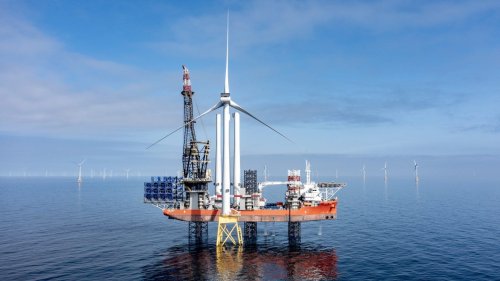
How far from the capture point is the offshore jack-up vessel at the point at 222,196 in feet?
299

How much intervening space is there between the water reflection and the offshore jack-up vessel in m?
7.52

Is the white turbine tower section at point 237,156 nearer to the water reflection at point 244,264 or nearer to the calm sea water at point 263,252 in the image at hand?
the calm sea water at point 263,252

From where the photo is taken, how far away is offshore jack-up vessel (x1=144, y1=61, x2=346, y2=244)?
299 ft

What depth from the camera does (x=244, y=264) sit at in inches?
2901

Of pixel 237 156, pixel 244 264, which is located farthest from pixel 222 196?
pixel 244 264

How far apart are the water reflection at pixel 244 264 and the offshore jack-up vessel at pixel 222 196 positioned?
752 cm

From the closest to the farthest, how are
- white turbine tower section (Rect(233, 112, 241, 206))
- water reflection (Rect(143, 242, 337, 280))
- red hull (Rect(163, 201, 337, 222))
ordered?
1. water reflection (Rect(143, 242, 337, 280))
2. red hull (Rect(163, 201, 337, 222))
3. white turbine tower section (Rect(233, 112, 241, 206))

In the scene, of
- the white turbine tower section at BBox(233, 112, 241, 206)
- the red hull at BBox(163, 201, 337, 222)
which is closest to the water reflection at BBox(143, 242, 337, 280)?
the red hull at BBox(163, 201, 337, 222)

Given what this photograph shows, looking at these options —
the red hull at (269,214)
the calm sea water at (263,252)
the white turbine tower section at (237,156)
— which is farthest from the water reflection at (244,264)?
the white turbine tower section at (237,156)

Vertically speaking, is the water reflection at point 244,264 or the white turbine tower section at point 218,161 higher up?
the white turbine tower section at point 218,161

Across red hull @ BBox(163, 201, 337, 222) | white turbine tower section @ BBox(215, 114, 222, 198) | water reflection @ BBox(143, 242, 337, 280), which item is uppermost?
white turbine tower section @ BBox(215, 114, 222, 198)

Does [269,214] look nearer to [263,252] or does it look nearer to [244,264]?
[263,252]

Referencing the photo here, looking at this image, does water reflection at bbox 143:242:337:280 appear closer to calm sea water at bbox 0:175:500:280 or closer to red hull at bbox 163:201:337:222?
calm sea water at bbox 0:175:500:280

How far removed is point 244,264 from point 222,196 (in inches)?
777
